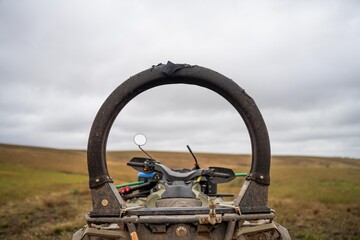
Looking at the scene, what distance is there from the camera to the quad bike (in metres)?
3.02

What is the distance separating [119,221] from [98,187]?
1.25ft

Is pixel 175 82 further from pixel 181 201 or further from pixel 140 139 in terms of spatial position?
pixel 140 139

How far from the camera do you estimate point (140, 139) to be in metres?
5.71

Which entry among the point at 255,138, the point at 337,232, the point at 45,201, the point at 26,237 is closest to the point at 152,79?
the point at 255,138

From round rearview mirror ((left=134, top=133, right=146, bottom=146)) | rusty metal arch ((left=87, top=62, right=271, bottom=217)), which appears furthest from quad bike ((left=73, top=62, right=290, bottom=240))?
round rearview mirror ((left=134, top=133, right=146, bottom=146))

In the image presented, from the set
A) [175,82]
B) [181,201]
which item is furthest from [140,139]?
[175,82]

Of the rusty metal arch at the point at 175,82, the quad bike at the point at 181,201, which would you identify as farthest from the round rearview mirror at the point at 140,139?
the rusty metal arch at the point at 175,82

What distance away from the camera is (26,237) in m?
9.09

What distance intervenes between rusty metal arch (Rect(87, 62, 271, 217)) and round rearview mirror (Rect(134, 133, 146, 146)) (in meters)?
2.18

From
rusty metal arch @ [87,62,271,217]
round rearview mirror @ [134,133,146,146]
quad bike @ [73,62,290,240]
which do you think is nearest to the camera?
quad bike @ [73,62,290,240]

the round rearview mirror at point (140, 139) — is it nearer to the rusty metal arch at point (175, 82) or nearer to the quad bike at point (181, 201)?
the quad bike at point (181, 201)

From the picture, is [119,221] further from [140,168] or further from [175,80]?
[140,168]

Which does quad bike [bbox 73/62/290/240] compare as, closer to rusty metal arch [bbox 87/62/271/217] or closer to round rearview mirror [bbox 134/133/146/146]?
rusty metal arch [bbox 87/62/271/217]

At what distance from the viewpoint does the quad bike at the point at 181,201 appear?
9.91 feet
